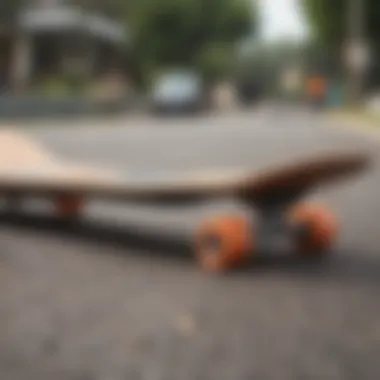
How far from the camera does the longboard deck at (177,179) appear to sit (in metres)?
5.80

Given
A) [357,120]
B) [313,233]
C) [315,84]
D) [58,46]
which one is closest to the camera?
[313,233]

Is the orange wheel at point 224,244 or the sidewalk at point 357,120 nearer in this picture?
the orange wheel at point 224,244

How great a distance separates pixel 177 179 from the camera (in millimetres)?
6156

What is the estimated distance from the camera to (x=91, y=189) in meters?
6.73

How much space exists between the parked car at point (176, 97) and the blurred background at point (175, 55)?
0.04 metres

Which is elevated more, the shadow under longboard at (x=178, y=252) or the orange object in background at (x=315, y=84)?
the shadow under longboard at (x=178, y=252)

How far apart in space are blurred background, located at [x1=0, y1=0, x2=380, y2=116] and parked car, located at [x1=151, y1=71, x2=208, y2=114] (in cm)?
Answer: 4

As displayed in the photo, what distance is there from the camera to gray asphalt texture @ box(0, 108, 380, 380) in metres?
3.85

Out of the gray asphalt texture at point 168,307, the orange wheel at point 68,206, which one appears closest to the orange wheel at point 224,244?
the gray asphalt texture at point 168,307

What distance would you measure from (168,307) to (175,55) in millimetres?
8728

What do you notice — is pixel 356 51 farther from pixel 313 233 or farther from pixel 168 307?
pixel 168 307

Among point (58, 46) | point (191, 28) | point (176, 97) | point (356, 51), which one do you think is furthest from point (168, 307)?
point (176, 97)

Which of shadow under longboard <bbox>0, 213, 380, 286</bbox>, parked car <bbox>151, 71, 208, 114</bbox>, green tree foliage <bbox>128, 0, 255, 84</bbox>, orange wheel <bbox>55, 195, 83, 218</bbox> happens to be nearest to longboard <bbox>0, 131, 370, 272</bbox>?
shadow under longboard <bbox>0, 213, 380, 286</bbox>

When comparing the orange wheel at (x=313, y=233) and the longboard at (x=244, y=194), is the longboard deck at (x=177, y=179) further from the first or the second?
the orange wheel at (x=313, y=233)
